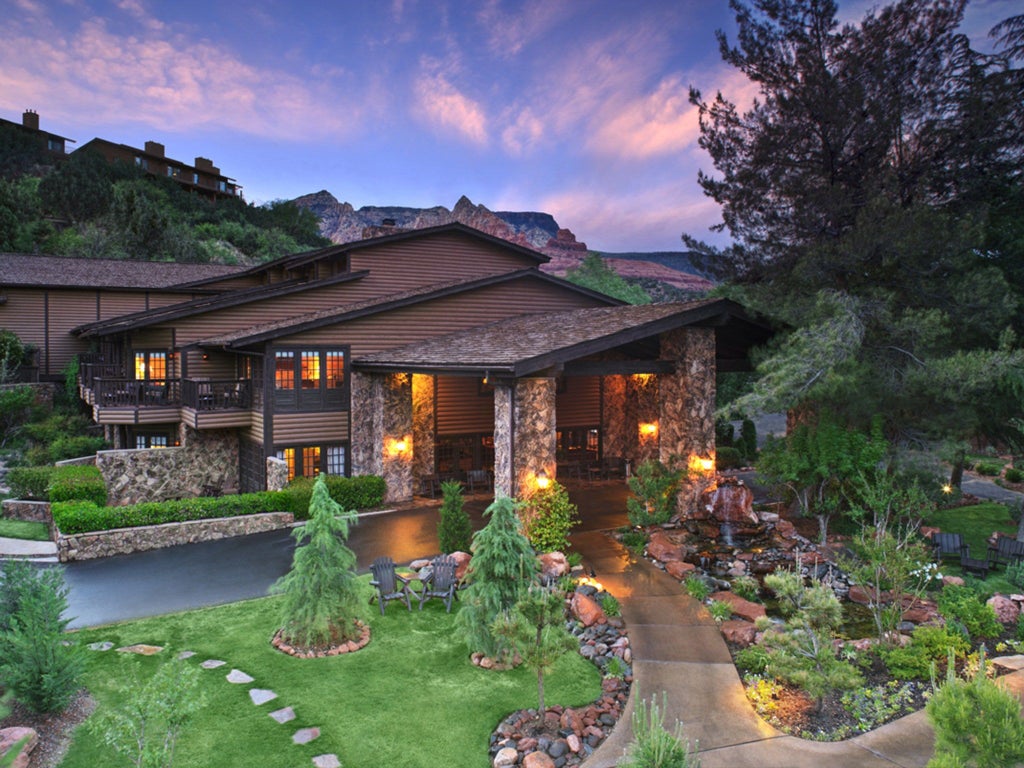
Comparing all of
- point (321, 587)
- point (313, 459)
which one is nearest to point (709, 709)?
point (321, 587)

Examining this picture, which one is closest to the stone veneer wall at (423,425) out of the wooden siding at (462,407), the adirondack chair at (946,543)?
the wooden siding at (462,407)

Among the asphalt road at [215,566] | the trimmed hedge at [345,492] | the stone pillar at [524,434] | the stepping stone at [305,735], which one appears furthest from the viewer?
the trimmed hedge at [345,492]

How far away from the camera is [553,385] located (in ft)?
44.9

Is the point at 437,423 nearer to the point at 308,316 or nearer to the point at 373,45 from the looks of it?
the point at 308,316

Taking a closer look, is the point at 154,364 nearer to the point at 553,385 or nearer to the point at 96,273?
the point at 96,273

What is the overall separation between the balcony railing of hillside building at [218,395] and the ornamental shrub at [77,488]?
3.42 meters

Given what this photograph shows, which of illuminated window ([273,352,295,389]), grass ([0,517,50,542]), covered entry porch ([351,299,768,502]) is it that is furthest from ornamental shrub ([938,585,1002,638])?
grass ([0,517,50,542])

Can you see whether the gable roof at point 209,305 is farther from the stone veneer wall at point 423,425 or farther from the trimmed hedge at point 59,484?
the trimmed hedge at point 59,484

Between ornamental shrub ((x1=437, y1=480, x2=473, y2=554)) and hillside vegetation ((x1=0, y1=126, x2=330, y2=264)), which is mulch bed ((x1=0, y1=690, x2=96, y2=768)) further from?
hillside vegetation ((x1=0, y1=126, x2=330, y2=264))

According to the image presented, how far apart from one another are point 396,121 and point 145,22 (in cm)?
1674

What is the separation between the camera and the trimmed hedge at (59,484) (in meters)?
15.0

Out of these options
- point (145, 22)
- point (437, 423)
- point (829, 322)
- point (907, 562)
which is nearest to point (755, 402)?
point (829, 322)

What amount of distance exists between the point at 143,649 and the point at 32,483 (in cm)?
1144

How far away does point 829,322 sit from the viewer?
40.2 feet
